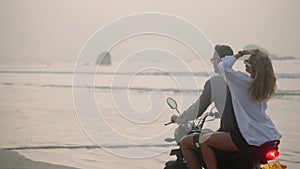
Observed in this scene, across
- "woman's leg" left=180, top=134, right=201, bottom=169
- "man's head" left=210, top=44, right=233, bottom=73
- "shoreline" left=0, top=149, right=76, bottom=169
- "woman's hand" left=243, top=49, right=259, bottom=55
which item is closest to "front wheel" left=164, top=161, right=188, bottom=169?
"woman's leg" left=180, top=134, right=201, bottom=169

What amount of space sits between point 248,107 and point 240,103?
5 centimetres

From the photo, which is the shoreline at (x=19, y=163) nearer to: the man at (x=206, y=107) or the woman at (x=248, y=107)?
the man at (x=206, y=107)

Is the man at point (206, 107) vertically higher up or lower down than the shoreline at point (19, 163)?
higher up

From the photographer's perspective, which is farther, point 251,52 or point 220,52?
point 220,52

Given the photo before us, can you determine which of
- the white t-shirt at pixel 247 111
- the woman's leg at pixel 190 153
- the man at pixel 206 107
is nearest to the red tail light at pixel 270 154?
the white t-shirt at pixel 247 111

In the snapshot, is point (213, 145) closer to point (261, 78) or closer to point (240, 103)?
point (240, 103)

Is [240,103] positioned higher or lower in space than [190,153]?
higher

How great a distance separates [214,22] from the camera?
782 cm

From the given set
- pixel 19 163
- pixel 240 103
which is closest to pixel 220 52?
pixel 240 103

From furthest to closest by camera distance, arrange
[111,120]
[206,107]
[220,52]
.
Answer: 1. [111,120]
2. [220,52]
3. [206,107]

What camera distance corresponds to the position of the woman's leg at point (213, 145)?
2.43 metres

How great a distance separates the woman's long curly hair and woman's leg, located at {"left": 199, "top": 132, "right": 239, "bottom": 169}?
0.88 ft

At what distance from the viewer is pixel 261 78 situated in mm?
2443

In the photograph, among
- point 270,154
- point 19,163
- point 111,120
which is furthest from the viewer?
point 111,120
